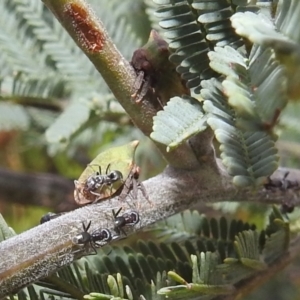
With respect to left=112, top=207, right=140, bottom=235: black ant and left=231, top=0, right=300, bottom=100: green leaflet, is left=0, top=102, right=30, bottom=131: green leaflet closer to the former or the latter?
left=112, top=207, right=140, bottom=235: black ant

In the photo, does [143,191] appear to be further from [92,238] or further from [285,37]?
[285,37]

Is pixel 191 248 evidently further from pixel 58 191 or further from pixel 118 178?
pixel 58 191

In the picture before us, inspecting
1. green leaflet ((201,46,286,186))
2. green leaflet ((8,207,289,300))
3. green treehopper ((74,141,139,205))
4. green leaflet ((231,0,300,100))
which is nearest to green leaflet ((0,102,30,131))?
green leaflet ((8,207,289,300))

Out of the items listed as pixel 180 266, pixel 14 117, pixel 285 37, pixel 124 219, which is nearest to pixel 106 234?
pixel 124 219

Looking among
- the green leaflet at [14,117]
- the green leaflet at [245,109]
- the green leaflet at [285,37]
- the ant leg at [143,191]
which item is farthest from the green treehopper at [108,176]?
the green leaflet at [14,117]

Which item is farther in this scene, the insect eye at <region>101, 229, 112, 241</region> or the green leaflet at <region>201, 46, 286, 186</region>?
the insect eye at <region>101, 229, 112, 241</region>

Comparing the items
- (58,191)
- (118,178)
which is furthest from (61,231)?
(58,191)
